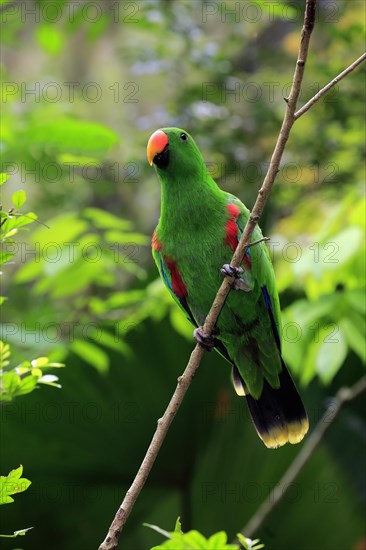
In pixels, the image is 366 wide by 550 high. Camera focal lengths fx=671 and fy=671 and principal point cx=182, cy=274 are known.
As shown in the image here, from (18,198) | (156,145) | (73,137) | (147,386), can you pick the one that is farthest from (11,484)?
(147,386)

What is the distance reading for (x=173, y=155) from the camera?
2270 mm

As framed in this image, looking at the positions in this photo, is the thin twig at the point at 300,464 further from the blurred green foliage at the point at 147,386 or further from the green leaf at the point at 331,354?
the green leaf at the point at 331,354

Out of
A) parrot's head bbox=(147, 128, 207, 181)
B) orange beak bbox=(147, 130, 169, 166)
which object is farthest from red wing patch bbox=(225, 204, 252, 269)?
orange beak bbox=(147, 130, 169, 166)

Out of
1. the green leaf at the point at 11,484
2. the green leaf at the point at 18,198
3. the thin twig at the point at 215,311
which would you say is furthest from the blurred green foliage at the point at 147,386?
the green leaf at the point at 11,484

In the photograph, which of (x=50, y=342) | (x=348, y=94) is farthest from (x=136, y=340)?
(x=348, y=94)

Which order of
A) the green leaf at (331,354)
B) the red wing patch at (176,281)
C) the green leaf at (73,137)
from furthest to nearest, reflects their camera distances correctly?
1. the green leaf at (73,137)
2. the red wing patch at (176,281)
3. the green leaf at (331,354)

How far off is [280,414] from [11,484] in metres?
1.32

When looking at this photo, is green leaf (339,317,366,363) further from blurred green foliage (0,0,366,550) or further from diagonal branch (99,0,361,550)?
diagonal branch (99,0,361,550)

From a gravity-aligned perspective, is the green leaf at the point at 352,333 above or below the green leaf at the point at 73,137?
below

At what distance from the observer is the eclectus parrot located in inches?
91.1

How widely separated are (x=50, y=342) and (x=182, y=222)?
667 mm

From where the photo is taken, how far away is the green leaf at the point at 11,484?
53.3 inches

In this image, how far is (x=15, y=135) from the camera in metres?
2.71

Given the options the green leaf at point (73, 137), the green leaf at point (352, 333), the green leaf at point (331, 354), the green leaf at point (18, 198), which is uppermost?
the green leaf at point (73, 137)
